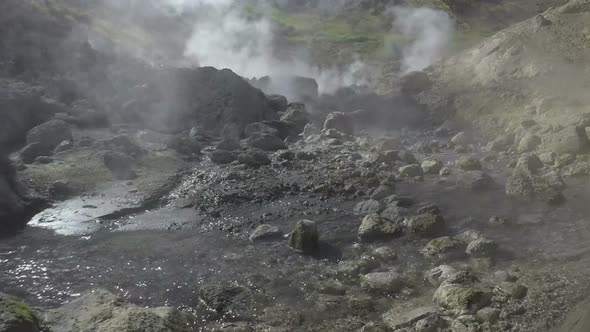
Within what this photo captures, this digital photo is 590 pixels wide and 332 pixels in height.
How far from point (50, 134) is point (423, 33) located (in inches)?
1520

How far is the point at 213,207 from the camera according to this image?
1669cm

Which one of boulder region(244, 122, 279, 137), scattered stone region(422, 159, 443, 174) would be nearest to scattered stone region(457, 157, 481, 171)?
scattered stone region(422, 159, 443, 174)

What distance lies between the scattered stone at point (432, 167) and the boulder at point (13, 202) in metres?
13.4

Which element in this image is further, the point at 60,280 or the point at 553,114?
the point at 553,114

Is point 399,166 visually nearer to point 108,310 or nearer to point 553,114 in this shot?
point 553,114

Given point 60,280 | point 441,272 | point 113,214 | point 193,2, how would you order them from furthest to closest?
point 193,2, point 113,214, point 60,280, point 441,272

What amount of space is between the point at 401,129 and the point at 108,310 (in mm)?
21137

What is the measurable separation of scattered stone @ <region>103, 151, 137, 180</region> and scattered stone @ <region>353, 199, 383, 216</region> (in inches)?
362

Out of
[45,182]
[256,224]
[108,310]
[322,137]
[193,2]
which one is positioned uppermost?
[193,2]

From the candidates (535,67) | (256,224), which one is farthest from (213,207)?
(535,67)

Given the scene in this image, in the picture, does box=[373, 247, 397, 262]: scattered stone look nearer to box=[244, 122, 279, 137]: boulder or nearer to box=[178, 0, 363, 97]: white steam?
box=[244, 122, 279, 137]: boulder

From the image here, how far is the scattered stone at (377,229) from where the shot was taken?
1321 cm

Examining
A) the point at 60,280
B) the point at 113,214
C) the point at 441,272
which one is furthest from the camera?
the point at 113,214

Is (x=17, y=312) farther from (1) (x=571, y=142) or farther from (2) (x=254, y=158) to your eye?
(1) (x=571, y=142)
